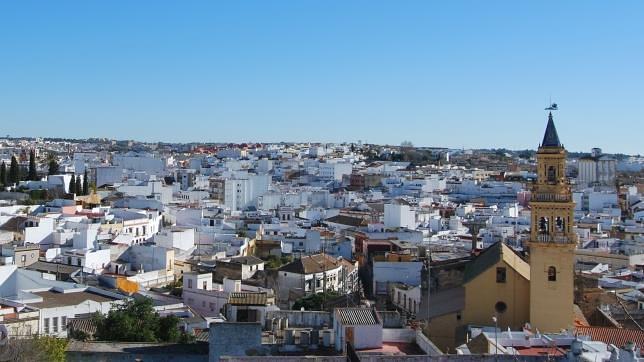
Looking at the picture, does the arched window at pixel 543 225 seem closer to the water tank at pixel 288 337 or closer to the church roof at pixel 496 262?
the church roof at pixel 496 262

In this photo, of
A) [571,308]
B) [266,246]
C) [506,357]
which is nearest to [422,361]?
[506,357]

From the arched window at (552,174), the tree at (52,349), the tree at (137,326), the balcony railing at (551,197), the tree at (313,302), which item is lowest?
the tree at (313,302)

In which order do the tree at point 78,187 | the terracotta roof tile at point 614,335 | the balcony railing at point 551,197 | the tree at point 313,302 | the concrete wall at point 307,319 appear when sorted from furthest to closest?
the tree at point 78,187, the tree at point 313,302, the balcony railing at point 551,197, the terracotta roof tile at point 614,335, the concrete wall at point 307,319

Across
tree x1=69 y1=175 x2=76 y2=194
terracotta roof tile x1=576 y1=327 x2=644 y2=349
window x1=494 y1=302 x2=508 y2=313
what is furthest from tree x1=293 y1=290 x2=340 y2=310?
tree x1=69 y1=175 x2=76 y2=194

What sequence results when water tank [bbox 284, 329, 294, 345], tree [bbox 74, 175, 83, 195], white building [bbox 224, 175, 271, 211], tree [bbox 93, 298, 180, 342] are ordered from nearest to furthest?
1. water tank [bbox 284, 329, 294, 345]
2. tree [bbox 93, 298, 180, 342]
3. tree [bbox 74, 175, 83, 195]
4. white building [bbox 224, 175, 271, 211]

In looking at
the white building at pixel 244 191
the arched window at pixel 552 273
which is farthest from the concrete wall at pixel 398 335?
the white building at pixel 244 191

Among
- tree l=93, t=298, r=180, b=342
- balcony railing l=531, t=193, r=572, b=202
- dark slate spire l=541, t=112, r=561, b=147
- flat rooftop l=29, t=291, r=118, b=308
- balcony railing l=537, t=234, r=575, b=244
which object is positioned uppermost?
dark slate spire l=541, t=112, r=561, b=147

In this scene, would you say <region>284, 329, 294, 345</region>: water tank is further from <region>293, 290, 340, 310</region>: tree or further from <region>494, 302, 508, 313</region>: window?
<region>293, 290, 340, 310</region>: tree
